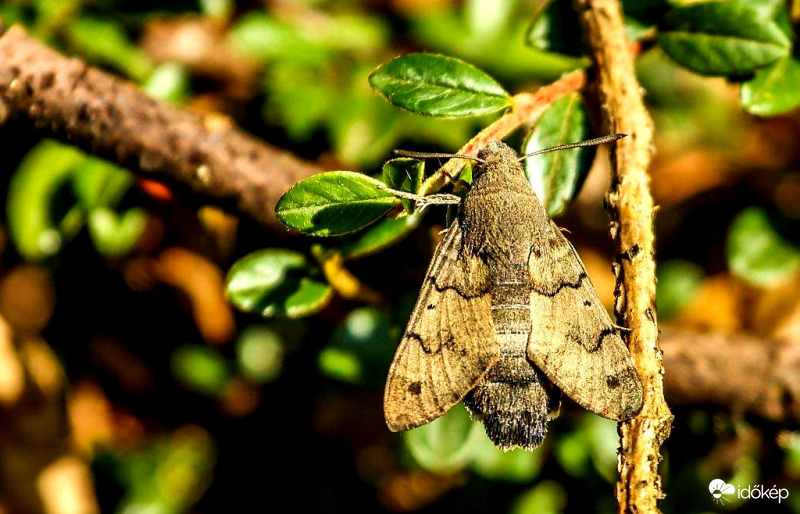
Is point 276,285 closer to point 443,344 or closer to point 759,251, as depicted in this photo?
point 443,344

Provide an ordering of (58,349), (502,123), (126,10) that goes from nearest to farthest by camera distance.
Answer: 1. (502,123)
2. (126,10)
3. (58,349)

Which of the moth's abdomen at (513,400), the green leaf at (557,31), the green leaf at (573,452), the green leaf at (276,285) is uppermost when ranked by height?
the green leaf at (557,31)

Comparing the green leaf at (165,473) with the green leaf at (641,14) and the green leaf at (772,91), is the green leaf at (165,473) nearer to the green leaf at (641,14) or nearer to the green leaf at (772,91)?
the green leaf at (641,14)

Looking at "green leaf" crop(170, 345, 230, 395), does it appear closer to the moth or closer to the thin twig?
the moth

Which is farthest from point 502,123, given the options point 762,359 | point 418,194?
point 762,359

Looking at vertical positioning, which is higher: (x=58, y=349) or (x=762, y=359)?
(x=762, y=359)

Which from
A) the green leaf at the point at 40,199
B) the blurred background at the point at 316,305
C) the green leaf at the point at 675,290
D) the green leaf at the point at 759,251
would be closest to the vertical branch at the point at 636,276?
the blurred background at the point at 316,305

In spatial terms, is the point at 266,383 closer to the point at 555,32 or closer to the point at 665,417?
the point at 555,32

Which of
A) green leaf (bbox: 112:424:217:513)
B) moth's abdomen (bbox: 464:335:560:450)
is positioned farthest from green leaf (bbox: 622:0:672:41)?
green leaf (bbox: 112:424:217:513)
